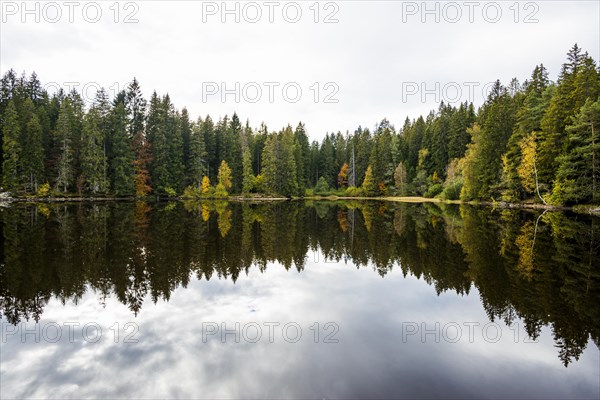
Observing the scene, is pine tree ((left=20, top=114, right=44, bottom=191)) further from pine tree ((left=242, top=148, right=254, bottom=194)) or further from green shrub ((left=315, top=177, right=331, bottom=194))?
green shrub ((left=315, top=177, right=331, bottom=194))

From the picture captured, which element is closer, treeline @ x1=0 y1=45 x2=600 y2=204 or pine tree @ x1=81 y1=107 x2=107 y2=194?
treeline @ x1=0 y1=45 x2=600 y2=204

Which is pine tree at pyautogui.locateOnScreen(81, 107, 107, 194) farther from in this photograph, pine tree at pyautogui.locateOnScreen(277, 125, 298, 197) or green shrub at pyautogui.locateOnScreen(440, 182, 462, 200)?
green shrub at pyautogui.locateOnScreen(440, 182, 462, 200)

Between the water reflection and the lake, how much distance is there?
0.07 metres

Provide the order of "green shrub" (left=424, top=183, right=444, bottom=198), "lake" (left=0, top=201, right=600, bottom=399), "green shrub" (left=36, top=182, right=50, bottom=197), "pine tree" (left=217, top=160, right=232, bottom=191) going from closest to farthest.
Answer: "lake" (left=0, top=201, right=600, bottom=399)
"green shrub" (left=36, top=182, right=50, bottom=197)
"green shrub" (left=424, top=183, right=444, bottom=198)
"pine tree" (left=217, top=160, right=232, bottom=191)

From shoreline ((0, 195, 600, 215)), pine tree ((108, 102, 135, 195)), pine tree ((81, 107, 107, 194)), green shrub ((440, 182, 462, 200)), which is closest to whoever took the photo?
shoreline ((0, 195, 600, 215))

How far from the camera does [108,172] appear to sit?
62.7 metres

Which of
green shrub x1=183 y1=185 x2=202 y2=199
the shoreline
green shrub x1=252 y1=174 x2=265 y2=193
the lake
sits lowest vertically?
the lake

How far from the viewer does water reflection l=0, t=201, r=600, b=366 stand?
8914 mm

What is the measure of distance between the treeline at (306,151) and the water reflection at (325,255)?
2009cm

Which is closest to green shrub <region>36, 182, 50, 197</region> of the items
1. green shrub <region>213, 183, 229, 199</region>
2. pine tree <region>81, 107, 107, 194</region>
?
pine tree <region>81, 107, 107, 194</region>

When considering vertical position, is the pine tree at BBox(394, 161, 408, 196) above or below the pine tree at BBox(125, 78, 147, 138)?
below

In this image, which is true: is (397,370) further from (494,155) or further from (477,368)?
(494,155)

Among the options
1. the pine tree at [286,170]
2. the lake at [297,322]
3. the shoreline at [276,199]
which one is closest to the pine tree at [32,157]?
the shoreline at [276,199]

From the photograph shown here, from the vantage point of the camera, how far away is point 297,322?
821 cm
